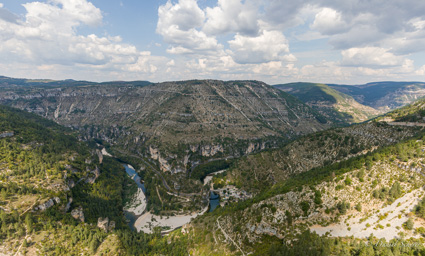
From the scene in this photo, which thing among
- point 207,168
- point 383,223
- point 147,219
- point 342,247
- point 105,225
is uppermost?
point 383,223

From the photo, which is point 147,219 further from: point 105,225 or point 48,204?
point 48,204

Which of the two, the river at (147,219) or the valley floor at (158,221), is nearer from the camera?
the valley floor at (158,221)

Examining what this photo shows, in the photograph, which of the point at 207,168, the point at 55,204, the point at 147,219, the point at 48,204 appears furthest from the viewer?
the point at 207,168

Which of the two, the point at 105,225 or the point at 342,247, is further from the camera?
the point at 105,225

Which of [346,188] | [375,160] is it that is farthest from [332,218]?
[375,160]

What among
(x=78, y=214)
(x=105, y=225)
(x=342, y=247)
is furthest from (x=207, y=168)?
(x=342, y=247)

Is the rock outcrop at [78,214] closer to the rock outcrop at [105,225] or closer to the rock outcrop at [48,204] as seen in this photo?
the rock outcrop at [105,225]

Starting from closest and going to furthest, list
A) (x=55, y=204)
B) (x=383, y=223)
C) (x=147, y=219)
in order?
1. (x=383, y=223)
2. (x=55, y=204)
3. (x=147, y=219)

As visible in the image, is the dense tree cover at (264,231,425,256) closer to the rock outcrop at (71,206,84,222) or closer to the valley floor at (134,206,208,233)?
the valley floor at (134,206,208,233)

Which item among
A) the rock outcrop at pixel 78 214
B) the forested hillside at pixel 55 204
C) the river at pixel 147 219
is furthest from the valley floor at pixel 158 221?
the rock outcrop at pixel 78 214

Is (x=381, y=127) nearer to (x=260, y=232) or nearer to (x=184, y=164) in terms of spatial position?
(x=260, y=232)

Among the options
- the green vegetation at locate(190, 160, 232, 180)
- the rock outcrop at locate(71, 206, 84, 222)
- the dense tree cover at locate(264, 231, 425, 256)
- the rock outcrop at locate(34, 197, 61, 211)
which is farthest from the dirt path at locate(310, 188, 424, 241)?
the green vegetation at locate(190, 160, 232, 180)

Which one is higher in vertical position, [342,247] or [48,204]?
[342,247]
